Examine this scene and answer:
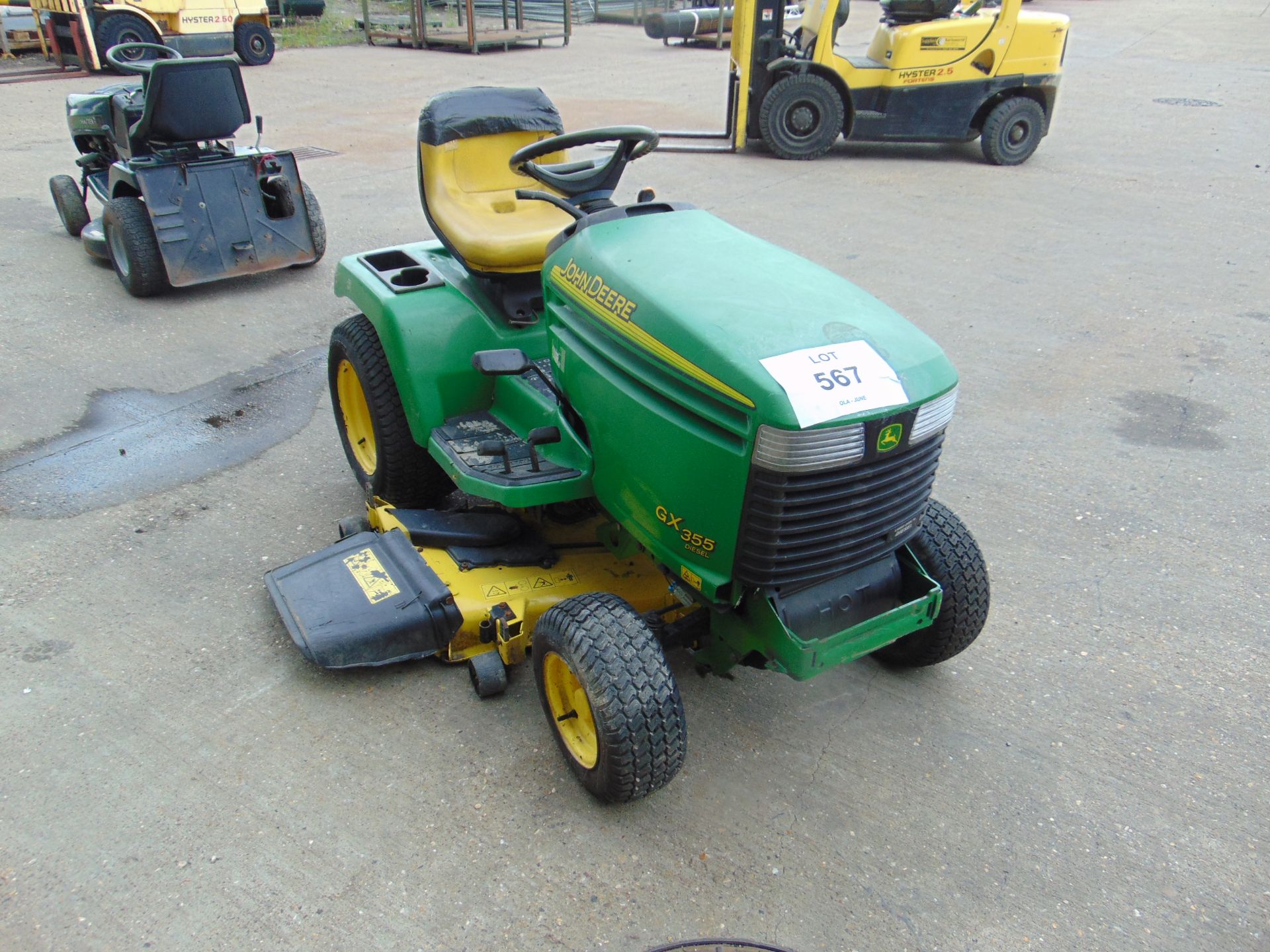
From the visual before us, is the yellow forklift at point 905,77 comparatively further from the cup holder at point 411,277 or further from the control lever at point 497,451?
the control lever at point 497,451

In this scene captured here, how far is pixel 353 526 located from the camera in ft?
10.8

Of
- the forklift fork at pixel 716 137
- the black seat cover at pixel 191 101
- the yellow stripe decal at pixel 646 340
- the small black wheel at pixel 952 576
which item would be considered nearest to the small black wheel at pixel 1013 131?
the forklift fork at pixel 716 137

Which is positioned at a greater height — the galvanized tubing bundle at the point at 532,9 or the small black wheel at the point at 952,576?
the small black wheel at the point at 952,576

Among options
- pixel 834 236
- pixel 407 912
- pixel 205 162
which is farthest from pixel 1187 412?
pixel 205 162

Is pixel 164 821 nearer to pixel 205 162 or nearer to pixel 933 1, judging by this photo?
pixel 205 162

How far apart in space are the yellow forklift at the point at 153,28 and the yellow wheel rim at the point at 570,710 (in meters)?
12.4

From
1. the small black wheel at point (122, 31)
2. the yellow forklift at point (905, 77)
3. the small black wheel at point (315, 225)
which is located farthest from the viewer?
the small black wheel at point (122, 31)

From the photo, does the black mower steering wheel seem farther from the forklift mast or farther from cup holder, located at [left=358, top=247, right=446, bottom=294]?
the forklift mast

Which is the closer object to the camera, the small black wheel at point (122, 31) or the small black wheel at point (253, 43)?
the small black wheel at point (122, 31)

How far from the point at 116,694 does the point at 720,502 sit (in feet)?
6.03

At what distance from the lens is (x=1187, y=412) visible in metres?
4.55

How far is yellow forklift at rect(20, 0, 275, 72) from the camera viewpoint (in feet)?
40.6

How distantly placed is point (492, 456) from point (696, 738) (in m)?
1.01

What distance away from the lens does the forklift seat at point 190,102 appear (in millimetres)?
5371
